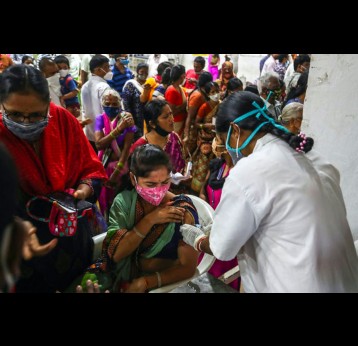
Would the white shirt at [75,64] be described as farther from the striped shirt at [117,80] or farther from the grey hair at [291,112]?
the grey hair at [291,112]

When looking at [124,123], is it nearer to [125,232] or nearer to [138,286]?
[125,232]

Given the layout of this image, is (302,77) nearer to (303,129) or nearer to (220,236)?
(303,129)

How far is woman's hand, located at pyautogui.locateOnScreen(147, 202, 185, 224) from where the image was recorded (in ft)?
5.61

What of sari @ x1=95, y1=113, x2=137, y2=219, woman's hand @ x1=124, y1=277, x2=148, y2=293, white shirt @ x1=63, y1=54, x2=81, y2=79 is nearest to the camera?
woman's hand @ x1=124, y1=277, x2=148, y2=293

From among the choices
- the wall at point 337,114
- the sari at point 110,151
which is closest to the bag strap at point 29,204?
the sari at point 110,151

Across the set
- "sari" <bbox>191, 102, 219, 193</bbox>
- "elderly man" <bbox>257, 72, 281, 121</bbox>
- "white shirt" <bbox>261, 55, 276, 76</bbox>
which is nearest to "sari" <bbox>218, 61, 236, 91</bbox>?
"white shirt" <bbox>261, 55, 276, 76</bbox>

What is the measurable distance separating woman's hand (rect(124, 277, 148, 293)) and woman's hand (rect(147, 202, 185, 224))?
0.31 metres

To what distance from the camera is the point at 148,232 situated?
1737 millimetres

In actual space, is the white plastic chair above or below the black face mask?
below

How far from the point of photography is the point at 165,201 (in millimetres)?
1829

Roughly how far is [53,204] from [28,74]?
55cm

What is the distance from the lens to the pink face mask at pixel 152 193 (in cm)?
174

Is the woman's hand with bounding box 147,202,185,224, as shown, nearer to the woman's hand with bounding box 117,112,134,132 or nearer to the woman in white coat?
the woman in white coat

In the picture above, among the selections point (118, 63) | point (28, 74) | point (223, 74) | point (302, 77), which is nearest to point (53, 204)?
point (28, 74)
